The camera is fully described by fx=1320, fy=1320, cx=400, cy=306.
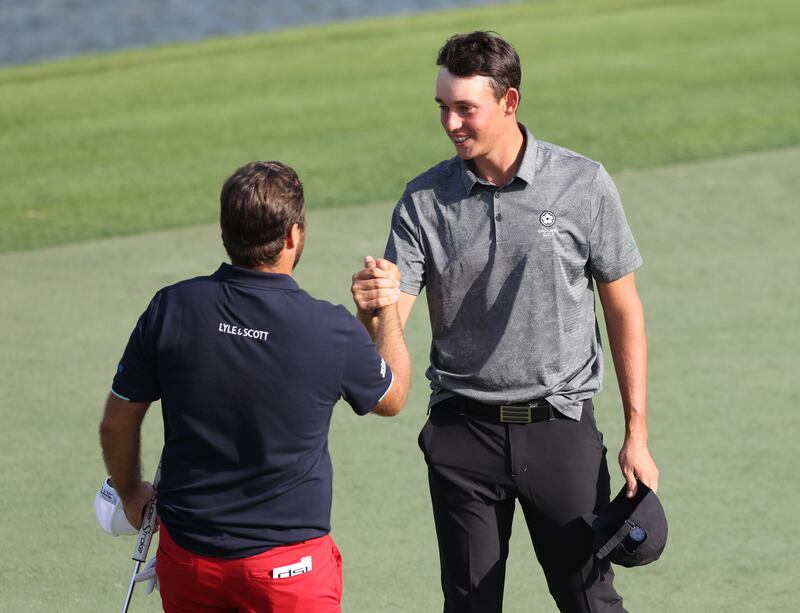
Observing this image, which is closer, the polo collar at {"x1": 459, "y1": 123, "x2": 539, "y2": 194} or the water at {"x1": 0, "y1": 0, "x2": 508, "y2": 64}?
the polo collar at {"x1": 459, "y1": 123, "x2": 539, "y2": 194}

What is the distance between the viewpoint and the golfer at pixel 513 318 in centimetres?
405

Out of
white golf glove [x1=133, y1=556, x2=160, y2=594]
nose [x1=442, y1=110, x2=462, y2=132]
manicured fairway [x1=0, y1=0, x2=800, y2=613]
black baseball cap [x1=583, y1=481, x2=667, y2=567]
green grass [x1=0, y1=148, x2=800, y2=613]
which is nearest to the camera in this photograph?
white golf glove [x1=133, y1=556, x2=160, y2=594]

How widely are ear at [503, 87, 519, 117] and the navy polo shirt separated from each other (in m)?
1.04

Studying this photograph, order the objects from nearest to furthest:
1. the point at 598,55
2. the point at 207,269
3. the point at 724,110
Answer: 1. the point at 207,269
2. the point at 724,110
3. the point at 598,55

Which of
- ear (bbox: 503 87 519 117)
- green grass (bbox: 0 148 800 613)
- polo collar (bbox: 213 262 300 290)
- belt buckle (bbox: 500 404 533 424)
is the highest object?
ear (bbox: 503 87 519 117)

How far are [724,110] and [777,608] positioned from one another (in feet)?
24.3

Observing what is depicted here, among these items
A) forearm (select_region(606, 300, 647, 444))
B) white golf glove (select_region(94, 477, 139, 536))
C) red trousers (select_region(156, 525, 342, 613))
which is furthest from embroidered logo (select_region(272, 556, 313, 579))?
forearm (select_region(606, 300, 647, 444))

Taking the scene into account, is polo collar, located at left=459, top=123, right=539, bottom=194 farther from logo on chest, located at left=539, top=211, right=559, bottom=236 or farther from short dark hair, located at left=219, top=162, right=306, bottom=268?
short dark hair, located at left=219, top=162, right=306, bottom=268

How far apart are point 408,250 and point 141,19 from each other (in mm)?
19033

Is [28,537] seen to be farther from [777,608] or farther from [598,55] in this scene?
[598,55]

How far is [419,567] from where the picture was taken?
17.7ft

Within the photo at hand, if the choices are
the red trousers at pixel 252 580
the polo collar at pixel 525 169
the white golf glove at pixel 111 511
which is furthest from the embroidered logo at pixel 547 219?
the white golf glove at pixel 111 511

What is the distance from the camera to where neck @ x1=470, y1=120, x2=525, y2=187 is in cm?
411

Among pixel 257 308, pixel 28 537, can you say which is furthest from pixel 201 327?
pixel 28 537
